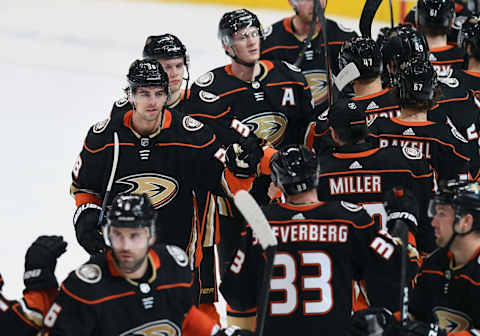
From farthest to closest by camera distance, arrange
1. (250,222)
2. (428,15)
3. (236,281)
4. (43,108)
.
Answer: (43,108) < (428,15) < (236,281) < (250,222)

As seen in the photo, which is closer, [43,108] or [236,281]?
[236,281]

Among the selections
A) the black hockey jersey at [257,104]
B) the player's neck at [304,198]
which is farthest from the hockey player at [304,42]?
the player's neck at [304,198]

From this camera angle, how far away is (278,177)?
3.64 m

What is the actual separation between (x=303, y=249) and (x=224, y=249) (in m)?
1.79

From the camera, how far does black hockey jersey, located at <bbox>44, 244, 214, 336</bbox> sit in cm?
323

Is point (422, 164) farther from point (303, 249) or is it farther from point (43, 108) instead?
point (43, 108)

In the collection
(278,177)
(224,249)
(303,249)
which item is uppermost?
(278,177)

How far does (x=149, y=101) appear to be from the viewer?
4.34 meters

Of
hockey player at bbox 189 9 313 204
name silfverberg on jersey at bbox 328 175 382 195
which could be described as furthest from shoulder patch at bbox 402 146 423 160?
hockey player at bbox 189 9 313 204

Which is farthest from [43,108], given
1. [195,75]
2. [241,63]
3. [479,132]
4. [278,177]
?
[278,177]

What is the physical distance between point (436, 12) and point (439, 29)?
5.3 inches

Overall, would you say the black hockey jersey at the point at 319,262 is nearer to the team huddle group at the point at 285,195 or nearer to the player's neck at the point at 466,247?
the team huddle group at the point at 285,195

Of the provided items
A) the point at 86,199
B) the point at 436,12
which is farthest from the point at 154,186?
the point at 436,12

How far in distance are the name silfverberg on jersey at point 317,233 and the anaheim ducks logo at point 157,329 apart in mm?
542
